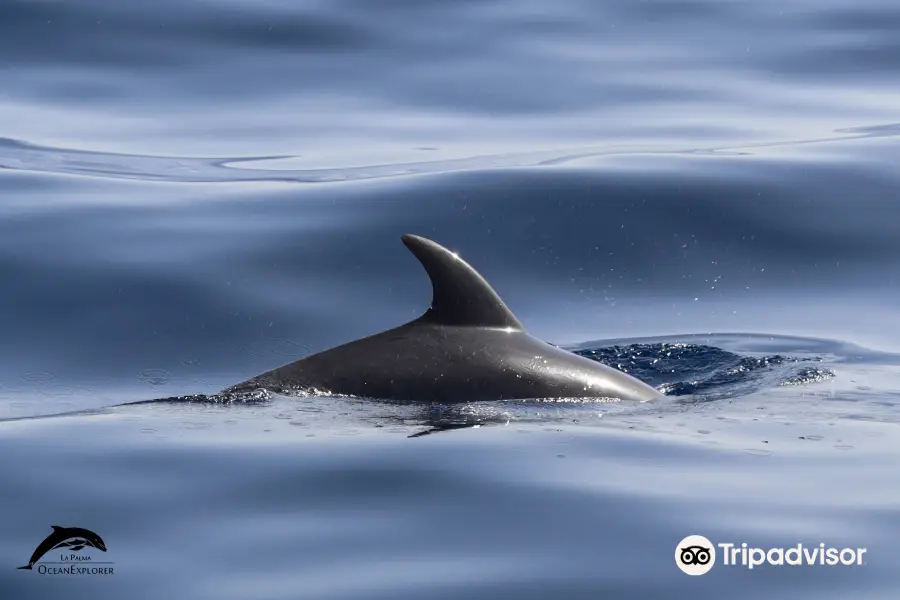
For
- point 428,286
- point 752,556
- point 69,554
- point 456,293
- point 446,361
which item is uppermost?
point 428,286

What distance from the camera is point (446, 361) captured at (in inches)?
434

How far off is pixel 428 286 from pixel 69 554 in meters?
8.09

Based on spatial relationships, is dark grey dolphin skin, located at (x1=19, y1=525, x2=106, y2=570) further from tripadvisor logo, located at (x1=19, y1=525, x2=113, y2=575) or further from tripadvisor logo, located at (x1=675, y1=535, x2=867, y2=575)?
tripadvisor logo, located at (x1=675, y1=535, x2=867, y2=575)

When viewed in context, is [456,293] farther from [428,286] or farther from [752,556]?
[428,286]

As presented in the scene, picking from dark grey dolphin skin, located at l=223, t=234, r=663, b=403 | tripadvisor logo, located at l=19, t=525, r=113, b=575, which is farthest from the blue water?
dark grey dolphin skin, located at l=223, t=234, r=663, b=403

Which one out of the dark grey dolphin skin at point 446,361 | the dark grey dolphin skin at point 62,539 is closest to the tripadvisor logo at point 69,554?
the dark grey dolphin skin at point 62,539

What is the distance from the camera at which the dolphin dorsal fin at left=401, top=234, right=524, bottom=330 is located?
35.1 feet

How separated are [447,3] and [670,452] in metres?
21.8

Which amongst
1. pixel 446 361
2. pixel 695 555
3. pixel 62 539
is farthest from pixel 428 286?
pixel 695 555

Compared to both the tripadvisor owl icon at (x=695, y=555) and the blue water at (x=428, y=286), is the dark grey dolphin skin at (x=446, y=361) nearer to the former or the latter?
the blue water at (x=428, y=286)

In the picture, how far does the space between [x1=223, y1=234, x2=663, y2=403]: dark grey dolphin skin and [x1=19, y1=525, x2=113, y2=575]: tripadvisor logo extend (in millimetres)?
3244

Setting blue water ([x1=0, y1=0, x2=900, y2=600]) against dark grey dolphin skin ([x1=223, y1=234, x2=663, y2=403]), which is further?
dark grey dolphin skin ([x1=223, y1=234, x2=663, y2=403])

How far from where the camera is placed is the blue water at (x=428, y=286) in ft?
26.4

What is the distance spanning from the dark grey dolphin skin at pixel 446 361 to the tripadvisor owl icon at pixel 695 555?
10.6 ft
